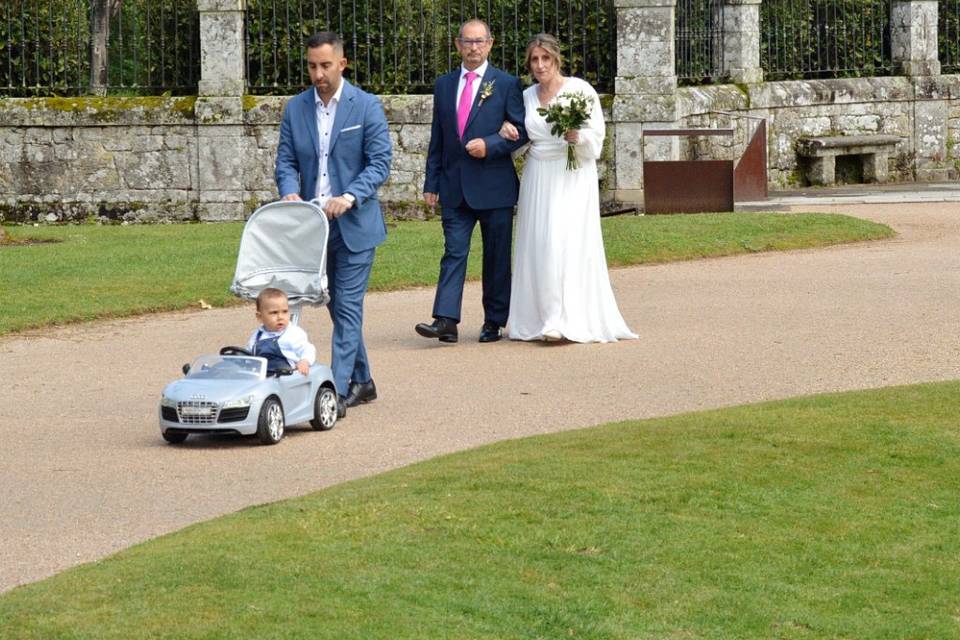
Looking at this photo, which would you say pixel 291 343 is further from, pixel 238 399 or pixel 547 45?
pixel 547 45

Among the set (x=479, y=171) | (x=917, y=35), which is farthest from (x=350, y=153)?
(x=917, y=35)

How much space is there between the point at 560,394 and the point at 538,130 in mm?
2489

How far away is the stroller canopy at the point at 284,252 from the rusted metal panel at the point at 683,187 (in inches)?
355

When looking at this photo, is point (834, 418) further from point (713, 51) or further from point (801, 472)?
point (713, 51)

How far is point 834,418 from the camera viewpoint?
7.38 meters

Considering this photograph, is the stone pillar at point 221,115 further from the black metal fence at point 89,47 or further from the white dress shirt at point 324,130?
the white dress shirt at point 324,130

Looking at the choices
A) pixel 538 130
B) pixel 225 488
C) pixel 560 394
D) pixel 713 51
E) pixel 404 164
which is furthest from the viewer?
pixel 713 51

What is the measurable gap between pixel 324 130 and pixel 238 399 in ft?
5.55

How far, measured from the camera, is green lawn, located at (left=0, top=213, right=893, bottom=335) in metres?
12.4

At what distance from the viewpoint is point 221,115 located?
60.2 ft

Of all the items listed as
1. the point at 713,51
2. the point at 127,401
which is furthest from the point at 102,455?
the point at 713,51

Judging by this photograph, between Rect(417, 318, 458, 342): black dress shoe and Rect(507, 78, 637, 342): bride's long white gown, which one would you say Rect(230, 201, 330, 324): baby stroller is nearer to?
Rect(417, 318, 458, 342): black dress shoe

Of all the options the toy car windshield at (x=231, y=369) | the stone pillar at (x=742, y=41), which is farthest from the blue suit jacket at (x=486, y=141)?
the stone pillar at (x=742, y=41)

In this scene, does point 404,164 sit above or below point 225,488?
above
